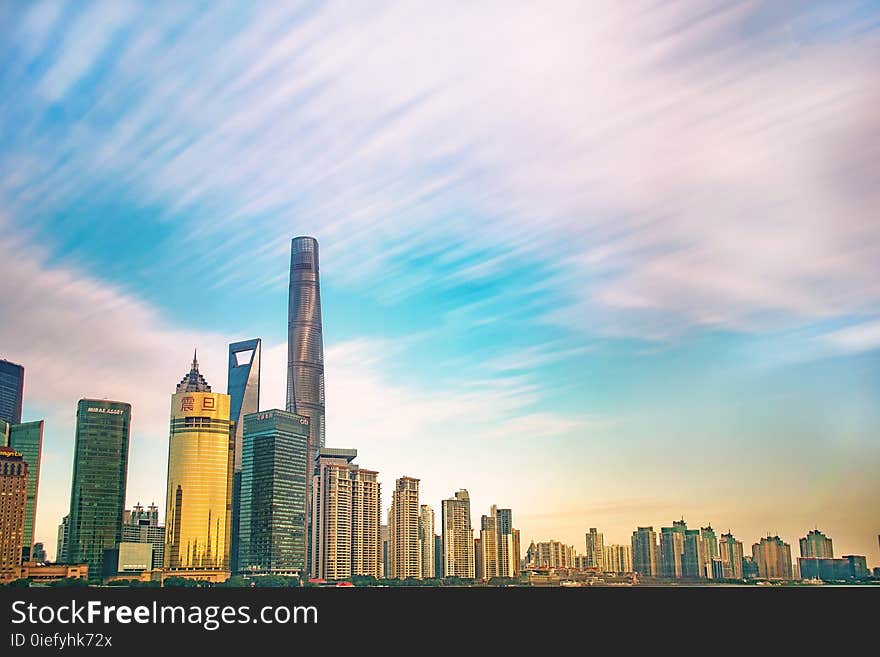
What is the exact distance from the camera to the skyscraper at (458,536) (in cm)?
8106

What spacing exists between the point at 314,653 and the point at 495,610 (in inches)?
99.6

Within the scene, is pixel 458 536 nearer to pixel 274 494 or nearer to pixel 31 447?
pixel 274 494

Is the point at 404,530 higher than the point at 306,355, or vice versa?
the point at 306,355

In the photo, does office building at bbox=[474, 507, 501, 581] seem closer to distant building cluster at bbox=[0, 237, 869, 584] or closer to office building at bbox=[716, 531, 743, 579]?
distant building cluster at bbox=[0, 237, 869, 584]

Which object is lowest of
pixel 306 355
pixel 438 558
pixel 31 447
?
pixel 438 558

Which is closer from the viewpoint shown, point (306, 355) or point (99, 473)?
point (99, 473)

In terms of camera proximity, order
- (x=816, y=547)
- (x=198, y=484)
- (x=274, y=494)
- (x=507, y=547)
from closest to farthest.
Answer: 1. (x=816, y=547)
2. (x=507, y=547)
3. (x=198, y=484)
4. (x=274, y=494)

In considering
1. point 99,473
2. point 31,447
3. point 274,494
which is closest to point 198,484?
point 274,494

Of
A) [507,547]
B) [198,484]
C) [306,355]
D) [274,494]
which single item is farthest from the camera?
[306,355]

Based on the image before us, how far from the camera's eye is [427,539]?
8906 centimetres

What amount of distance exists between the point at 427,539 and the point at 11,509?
37711 mm

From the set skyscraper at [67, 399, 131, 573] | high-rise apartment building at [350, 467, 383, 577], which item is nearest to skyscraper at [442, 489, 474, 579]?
high-rise apartment building at [350, 467, 383, 577]

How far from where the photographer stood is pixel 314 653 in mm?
11516

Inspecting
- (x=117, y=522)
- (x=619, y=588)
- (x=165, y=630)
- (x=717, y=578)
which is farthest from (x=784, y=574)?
(x=117, y=522)
